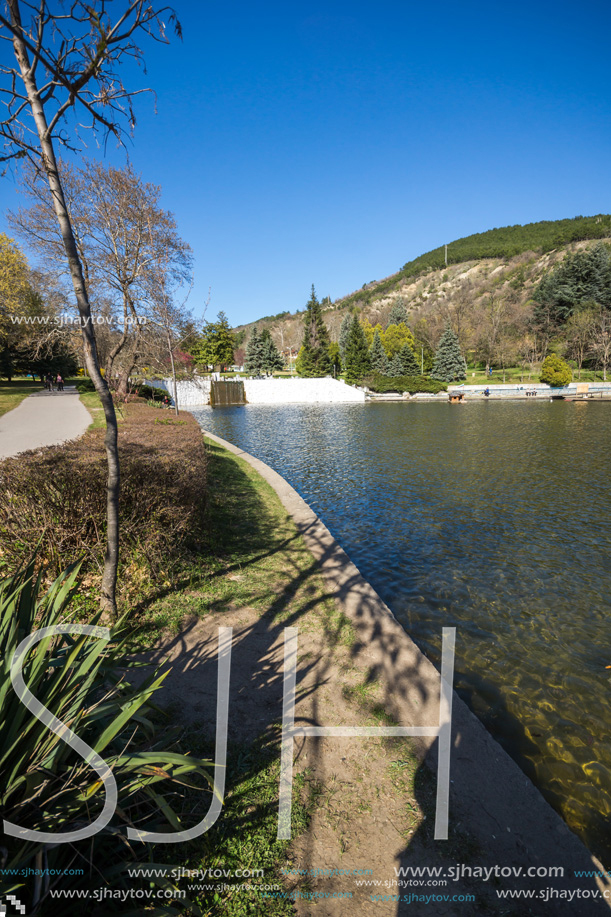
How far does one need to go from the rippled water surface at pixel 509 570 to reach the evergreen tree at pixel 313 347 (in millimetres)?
48969

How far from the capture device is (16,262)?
25.3 m

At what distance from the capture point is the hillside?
215 ft

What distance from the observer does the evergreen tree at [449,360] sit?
171 ft

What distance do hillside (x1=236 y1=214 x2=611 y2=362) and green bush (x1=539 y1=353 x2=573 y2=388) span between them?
60.7 feet

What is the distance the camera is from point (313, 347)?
63.2 metres

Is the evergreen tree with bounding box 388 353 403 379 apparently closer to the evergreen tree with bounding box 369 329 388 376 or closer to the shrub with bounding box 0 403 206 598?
the evergreen tree with bounding box 369 329 388 376

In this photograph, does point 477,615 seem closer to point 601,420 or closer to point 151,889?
point 151,889

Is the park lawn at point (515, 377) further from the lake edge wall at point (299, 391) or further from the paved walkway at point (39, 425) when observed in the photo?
the paved walkway at point (39, 425)

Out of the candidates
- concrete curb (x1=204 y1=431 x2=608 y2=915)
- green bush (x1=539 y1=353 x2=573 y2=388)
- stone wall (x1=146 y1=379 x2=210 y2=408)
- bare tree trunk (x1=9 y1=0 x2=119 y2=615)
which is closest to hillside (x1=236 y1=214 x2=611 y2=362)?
green bush (x1=539 y1=353 x2=573 y2=388)

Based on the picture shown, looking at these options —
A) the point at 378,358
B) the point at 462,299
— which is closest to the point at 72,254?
the point at 378,358

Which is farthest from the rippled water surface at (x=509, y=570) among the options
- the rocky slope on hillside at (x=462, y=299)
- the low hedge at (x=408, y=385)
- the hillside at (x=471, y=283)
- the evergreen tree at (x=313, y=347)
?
the hillside at (x=471, y=283)

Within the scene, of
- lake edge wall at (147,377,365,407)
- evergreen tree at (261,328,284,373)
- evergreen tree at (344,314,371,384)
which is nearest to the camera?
lake edge wall at (147,377,365,407)

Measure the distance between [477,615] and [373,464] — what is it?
8276 mm

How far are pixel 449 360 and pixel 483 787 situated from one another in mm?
54669
